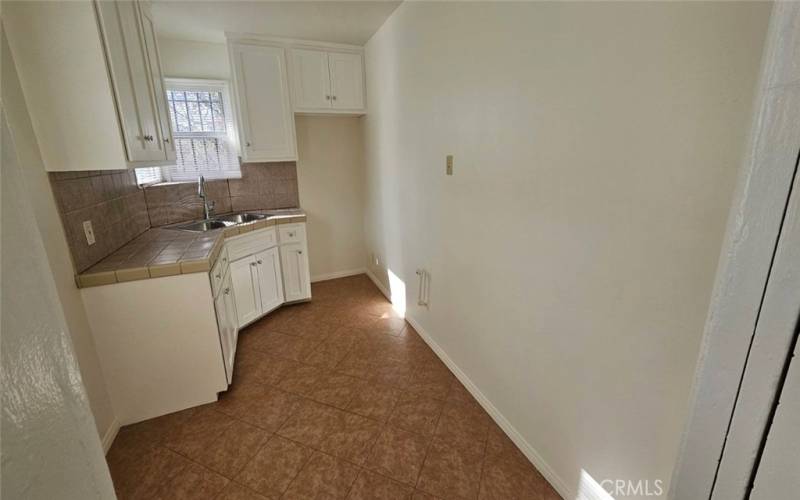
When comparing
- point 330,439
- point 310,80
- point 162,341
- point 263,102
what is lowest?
point 330,439

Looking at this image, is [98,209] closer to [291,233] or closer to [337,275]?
[291,233]

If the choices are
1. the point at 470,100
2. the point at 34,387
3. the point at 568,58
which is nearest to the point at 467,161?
the point at 470,100

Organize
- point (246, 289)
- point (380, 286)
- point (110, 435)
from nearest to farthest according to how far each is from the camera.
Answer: point (110, 435), point (246, 289), point (380, 286)

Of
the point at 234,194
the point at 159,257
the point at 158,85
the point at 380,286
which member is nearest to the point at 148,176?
the point at 234,194

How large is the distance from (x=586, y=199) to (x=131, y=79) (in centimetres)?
233

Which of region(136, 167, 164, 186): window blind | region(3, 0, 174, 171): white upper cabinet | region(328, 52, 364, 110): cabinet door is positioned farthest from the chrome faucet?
region(328, 52, 364, 110): cabinet door

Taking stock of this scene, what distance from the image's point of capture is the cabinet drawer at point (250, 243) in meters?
2.61

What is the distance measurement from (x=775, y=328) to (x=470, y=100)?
1.66 m

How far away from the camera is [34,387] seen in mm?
333

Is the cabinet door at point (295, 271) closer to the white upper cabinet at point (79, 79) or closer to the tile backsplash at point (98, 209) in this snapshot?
the tile backsplash at point (98, 209)

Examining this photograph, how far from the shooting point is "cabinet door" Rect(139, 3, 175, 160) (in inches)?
82.5

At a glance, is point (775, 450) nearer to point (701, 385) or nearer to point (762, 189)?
point (701, 385)

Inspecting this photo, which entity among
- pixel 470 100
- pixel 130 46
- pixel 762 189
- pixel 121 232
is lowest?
pixel 121 232

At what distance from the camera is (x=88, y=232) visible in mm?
1802
